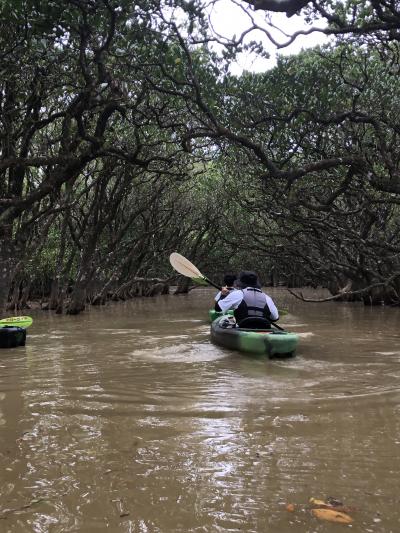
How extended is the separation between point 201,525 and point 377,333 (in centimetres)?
941

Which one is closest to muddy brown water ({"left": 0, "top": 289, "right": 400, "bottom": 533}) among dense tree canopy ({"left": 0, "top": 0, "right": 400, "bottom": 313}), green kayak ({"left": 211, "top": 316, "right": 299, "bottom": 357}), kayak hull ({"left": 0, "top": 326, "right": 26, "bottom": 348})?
green kayak ({"left": 211, "top": 316, "right": 299, "bottom": 357})

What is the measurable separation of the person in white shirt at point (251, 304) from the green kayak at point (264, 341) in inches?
10.6

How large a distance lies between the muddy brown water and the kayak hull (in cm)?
115

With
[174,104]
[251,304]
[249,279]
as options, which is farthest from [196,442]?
[174,104]

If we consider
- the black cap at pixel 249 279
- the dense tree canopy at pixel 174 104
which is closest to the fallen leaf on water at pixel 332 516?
the dense tree canopy at pixel 174 104

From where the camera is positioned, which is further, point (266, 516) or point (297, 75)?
point (297, 75)

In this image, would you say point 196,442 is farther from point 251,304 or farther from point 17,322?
point 17,322

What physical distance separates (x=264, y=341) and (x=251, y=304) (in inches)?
37.5

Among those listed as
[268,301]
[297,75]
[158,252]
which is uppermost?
[297,75]

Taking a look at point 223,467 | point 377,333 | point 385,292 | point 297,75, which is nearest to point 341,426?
point 223,467

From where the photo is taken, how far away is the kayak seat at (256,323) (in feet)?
27.0

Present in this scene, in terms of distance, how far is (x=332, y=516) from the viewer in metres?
2.58

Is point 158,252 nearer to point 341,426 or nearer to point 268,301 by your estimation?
point 268,301

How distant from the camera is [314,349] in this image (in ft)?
28.5
